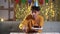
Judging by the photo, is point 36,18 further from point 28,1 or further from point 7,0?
point 7,0

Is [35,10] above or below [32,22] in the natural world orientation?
above

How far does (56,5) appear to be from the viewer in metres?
1.63

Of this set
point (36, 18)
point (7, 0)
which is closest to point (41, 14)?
point (36, 18)

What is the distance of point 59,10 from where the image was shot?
164 centimetres

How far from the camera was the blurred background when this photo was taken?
1593 millimetres

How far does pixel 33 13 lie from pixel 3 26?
35 centimetres

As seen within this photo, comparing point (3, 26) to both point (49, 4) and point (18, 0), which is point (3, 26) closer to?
point (18, 0)

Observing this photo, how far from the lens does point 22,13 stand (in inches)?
64.2

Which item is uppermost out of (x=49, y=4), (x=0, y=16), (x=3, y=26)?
(x=49, y=4)

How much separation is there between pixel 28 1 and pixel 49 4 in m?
0.23

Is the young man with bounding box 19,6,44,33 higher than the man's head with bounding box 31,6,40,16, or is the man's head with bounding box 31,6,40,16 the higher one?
the man's head with bounding box 31,6,40,16

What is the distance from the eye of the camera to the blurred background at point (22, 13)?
5.23ft

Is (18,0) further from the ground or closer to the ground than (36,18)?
further from the ground

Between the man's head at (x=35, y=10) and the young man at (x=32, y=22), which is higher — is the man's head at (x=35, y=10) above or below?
above
